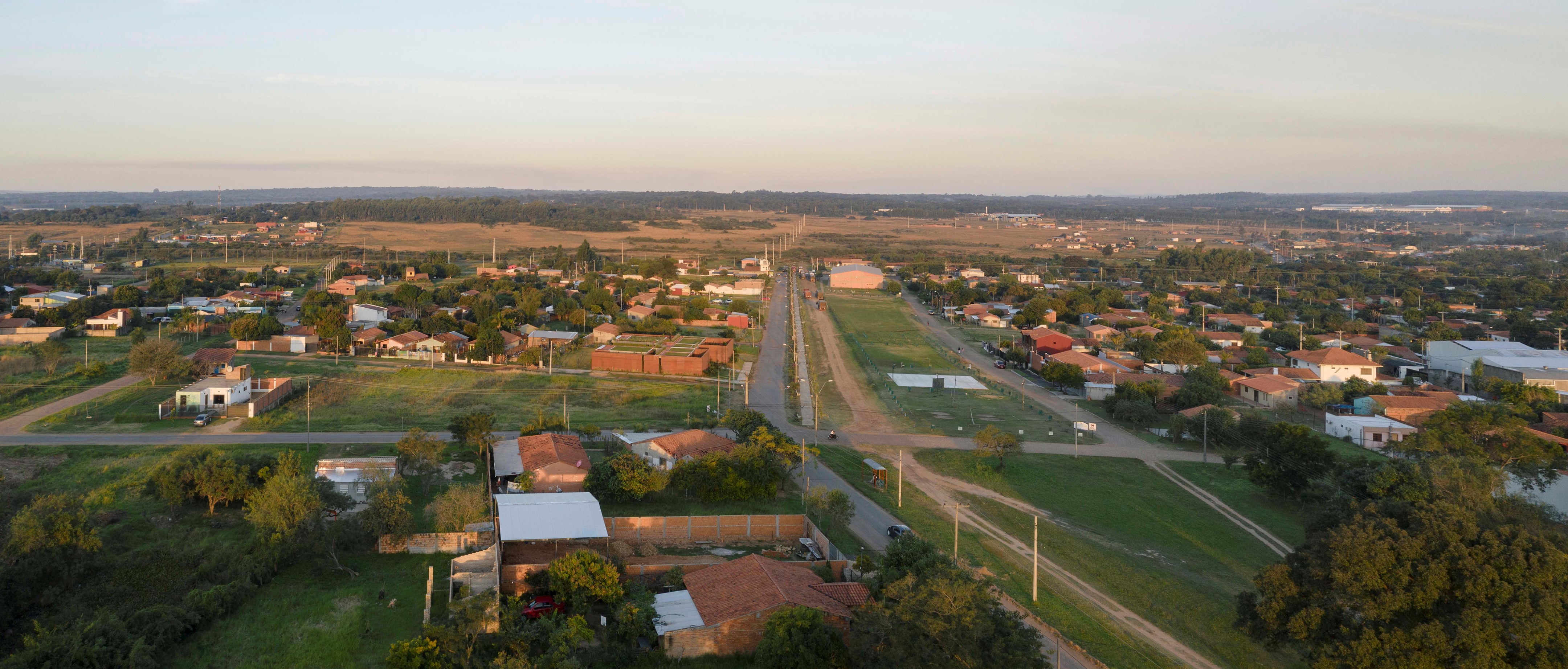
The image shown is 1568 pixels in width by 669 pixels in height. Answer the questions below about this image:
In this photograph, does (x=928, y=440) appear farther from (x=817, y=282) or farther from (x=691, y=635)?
(x=817, y=282)

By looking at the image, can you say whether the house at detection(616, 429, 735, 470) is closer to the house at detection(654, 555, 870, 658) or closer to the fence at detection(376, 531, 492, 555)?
the fence at detection(376, 531, 492, 555)

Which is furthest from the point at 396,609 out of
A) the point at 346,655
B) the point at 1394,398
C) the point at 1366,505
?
the point at 1394,398

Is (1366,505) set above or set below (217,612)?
above

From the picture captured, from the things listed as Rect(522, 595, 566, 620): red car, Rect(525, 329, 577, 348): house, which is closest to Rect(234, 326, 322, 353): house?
Rect(525, 329, 577, 348): house

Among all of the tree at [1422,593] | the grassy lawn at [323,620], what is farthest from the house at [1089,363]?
the grassy lawn at [323,620]

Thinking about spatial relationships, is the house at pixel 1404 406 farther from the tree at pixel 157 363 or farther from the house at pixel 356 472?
the tree at pixel 157 363

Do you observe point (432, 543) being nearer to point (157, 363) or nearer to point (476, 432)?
point (476, 432)
